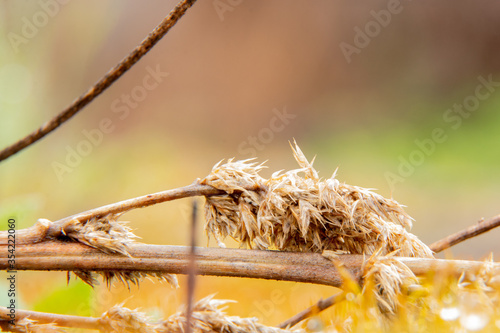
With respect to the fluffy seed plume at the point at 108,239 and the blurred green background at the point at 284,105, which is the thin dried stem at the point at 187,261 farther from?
the blurred green background at the point at 284,105

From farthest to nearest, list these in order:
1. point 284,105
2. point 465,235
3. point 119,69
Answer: point 284,105, point 465,235, point 119,69

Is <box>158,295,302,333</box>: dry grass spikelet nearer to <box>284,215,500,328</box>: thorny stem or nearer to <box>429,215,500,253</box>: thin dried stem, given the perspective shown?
<box>284,215,500,328</box>: thorny stem

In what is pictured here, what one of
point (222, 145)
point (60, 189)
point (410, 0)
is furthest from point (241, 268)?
point (410, 0)

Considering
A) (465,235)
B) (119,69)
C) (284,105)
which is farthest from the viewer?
(284,105)

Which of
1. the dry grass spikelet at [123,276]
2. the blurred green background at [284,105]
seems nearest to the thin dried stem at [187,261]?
the dry grass spikelet at [123,276]

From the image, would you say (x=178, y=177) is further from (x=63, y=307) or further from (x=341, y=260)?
(x=341, y=260)

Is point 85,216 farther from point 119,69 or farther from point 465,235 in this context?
point 465,235

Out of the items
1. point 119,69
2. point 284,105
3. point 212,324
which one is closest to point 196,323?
point 212,324

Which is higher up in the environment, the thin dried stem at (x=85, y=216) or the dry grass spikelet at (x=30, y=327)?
the thin dried stem at (x=85, y=216)
